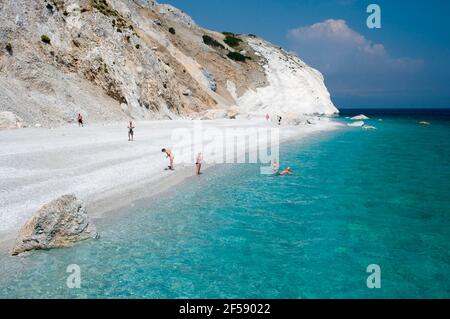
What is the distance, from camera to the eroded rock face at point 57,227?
34.5 ft

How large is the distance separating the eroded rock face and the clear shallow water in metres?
0.31

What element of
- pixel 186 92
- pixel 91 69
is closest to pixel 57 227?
pixel 91 69

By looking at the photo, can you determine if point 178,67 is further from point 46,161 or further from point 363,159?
point 46,161

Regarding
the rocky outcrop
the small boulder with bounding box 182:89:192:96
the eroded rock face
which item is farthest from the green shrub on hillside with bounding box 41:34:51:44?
the eroded rock face

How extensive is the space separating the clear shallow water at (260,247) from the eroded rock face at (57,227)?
12.2 inches

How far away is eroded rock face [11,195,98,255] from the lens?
34.5ft

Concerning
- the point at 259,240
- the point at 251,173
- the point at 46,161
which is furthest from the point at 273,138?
the point at 259,240

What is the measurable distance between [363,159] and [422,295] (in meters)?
23.5

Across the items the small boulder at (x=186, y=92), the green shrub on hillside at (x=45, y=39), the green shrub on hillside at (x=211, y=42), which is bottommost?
the small boulder at (x=186, y=92)

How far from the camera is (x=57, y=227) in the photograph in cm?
1105

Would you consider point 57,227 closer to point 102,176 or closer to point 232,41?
point 102,176

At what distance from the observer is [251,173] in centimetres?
2388

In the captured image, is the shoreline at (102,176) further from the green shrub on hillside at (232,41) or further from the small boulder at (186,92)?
the green shrub on hillside at (232,41)

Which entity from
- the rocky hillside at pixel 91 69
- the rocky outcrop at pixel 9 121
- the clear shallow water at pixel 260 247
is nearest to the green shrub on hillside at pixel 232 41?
the rocky hillside at pixel 91 69
